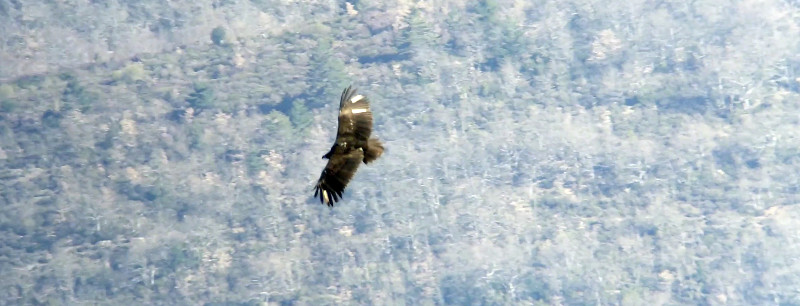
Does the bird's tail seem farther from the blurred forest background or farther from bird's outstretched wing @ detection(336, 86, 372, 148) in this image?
the blurred forest background

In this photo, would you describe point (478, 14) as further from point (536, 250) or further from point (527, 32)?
point (536, 250)

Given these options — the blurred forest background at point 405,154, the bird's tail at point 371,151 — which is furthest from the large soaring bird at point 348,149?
the blurred forest background at point 405,154

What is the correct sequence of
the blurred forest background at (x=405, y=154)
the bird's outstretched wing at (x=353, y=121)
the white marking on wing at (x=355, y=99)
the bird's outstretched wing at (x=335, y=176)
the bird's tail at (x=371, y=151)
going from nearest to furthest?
the bird's outstretched wing at (x=335, y=176) → the bird's tail at (x=371, y=151) → the bird's outstretched wing at (x=353, y=121) → the white marking on wing at (x=355, y=99) → the blurred forest background at (x=405, y=154)

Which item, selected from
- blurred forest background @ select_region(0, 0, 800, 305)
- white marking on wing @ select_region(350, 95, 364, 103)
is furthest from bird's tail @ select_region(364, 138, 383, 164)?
blurred forest background @ select_region(0, 0, 800, 305)

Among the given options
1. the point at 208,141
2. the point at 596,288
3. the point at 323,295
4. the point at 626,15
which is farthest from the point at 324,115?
the point at 626,15

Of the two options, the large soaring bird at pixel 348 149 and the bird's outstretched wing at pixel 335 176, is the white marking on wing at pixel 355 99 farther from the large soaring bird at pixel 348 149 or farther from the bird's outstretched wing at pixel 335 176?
the bird's outstretched wing at pixel 335 176

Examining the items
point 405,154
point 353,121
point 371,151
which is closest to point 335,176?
point 371,151

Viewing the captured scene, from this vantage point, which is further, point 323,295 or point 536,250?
point 536,250

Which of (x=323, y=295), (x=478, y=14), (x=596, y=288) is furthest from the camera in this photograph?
(x=478, y=14)
